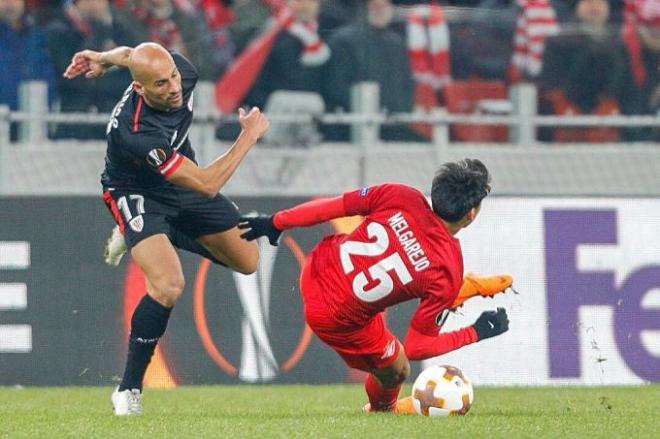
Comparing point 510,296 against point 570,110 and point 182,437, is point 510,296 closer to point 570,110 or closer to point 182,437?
point 570,110

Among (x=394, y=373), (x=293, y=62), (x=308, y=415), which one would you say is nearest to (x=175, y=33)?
(x=293, y=62)

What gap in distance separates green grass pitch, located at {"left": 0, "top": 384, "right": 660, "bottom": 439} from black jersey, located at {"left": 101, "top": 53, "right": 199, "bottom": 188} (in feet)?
4.30

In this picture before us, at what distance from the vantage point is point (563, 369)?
33.4ft

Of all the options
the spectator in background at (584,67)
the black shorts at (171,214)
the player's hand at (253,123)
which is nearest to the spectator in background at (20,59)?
the black shorts at (171,214)

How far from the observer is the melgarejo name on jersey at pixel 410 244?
22.8 feet

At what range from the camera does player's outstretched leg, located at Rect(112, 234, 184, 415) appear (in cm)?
766

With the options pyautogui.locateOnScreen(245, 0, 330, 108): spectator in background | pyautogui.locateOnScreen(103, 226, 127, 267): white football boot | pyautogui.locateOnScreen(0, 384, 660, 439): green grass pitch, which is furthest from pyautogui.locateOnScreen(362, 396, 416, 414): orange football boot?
pyautogui.locateOnScreen(245, 0, 330, 108): spectator in background

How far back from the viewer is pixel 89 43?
10.5 meters

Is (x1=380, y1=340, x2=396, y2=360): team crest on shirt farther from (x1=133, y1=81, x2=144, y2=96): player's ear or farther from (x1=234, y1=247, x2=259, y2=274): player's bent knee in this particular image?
(x1=133, y1=81, x2=144, y2=96): player's ear

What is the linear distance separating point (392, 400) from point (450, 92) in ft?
12.4

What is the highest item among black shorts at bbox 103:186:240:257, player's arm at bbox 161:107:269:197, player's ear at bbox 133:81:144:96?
player's ear at bbox 133:81:144:96

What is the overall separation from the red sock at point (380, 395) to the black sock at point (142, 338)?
3.80 feet

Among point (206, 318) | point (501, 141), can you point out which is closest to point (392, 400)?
point (206, 318)

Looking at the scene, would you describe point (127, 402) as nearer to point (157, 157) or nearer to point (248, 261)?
point (157, 157)
